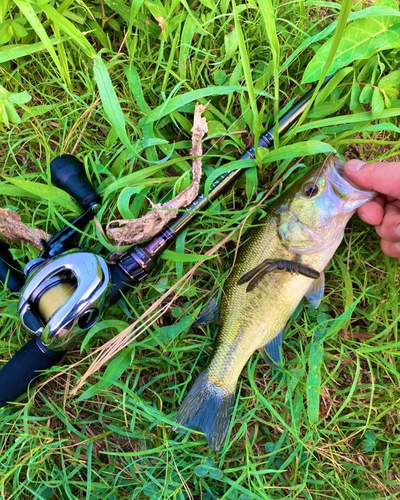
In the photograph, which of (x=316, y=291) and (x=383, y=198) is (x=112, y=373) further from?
(x=383, y=198)

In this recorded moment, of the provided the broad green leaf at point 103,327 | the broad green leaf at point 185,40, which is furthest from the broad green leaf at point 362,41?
the broad green leaf at point 103,327

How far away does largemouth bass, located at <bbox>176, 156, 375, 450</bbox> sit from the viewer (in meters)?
2.00

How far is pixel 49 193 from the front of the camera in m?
2.15

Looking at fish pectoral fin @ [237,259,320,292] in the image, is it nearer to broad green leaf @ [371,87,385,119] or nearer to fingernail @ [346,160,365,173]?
fingernail @ [346,160,365,173]

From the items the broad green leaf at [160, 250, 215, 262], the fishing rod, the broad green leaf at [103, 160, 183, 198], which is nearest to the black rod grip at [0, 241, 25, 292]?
the fishing rod

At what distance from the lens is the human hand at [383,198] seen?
1959mm

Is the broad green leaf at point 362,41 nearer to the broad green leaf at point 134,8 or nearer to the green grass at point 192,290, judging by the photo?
the green grass at point 192,290

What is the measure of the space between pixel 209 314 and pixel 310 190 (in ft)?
2.67

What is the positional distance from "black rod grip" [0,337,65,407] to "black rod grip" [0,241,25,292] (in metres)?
0.30

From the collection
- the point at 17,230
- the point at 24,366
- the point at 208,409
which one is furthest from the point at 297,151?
the point at 24,366

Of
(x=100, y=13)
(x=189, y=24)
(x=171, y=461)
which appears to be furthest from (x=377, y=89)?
(x=171, y=461)

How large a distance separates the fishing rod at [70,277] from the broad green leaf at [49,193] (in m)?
0.09

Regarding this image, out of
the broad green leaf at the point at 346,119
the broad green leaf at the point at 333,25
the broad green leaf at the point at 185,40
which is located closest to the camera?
the broad green leaf at the point at 333,25

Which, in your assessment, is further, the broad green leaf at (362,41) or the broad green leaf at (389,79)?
the broad green leaf at (389,79)
